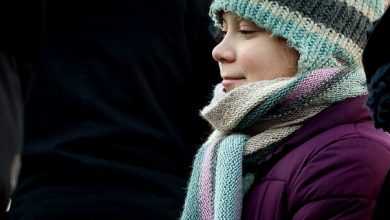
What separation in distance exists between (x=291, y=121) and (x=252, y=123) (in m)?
0.10

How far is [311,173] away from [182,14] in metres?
1.13

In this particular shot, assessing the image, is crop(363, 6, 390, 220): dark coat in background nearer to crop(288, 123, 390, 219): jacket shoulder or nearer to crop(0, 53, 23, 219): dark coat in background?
crop(288, 123, 390, 219): jacket shoulder

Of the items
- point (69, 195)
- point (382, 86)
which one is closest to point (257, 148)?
point (382, 86)

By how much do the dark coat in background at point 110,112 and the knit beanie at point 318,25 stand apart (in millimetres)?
722

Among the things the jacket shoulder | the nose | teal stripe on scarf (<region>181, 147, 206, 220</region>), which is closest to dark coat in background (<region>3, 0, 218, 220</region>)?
teal stripe on scarf (<region>181, 147, 206, 220</region>)

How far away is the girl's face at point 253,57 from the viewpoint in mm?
2445

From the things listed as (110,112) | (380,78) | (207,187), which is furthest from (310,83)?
(110,112)

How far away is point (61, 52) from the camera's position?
3.12 m

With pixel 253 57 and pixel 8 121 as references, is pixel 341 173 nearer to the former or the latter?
pixel 253 57

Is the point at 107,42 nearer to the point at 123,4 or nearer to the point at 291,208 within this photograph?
the point at 123,4

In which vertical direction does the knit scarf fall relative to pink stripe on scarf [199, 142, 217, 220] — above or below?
above

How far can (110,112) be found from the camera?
3.06 meters

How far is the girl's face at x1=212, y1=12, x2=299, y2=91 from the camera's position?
245 centimetres

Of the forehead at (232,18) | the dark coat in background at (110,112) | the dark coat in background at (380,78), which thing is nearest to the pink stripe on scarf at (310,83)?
the forehead at (232,18)
